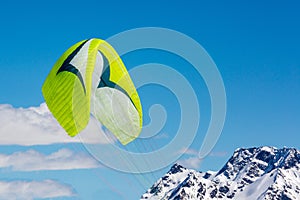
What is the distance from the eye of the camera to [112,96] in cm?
4378

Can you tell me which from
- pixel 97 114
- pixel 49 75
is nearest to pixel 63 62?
pixel 49 75

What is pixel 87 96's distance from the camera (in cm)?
3872

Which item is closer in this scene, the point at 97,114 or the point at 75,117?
the point at 75,117

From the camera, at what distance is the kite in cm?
3925

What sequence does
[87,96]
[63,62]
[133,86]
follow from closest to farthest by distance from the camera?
[87,96] < [63,62] < [133,86]

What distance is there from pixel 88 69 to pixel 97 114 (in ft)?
12.7

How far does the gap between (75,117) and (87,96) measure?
5.09ft

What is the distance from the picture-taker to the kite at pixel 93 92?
3925 centimetres

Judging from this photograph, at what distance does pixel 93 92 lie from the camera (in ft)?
142

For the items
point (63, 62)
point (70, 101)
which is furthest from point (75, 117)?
point (63, 62)

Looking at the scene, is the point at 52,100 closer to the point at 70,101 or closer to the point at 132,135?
the point at 70,101

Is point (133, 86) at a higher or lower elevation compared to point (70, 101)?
higher

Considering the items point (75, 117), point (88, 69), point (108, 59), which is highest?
point (108, 59)

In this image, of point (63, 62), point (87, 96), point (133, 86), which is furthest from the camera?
point (133, 86)
